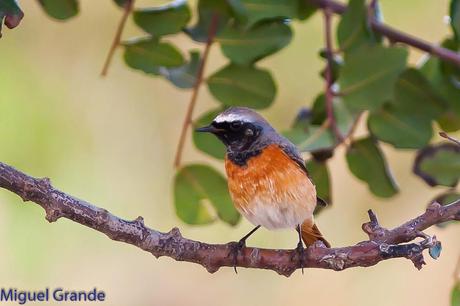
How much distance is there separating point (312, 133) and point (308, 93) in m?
0.71

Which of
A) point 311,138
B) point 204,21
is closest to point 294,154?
point 311,138

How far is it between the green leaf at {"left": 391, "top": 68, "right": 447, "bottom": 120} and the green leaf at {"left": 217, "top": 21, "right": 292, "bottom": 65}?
0.72 feet

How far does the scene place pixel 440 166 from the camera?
1.46 m

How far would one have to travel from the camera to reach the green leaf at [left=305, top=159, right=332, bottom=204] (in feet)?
4.89

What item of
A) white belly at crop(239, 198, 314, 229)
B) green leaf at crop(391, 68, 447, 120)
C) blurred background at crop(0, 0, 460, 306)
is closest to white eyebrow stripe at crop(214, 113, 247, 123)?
white belly at crop(239, 198, 314, 229)

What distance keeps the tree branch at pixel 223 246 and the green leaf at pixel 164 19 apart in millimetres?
435

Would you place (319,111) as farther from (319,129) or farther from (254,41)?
(254,41)

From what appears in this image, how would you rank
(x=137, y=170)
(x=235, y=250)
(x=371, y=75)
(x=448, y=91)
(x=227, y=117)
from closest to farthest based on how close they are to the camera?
(x=235, y=250) < (x=227, y=117) < (x=371, y=75) < (x=448, y=91) < (x=137, y=170)

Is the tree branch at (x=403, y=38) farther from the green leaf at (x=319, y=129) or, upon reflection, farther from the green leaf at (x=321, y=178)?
the green leaf at (x=321, y=178)

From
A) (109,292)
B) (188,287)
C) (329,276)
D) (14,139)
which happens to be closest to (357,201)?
(329,276)

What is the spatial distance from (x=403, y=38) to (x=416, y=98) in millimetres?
102

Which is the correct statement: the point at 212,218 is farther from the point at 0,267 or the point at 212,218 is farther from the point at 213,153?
the point at 0,267

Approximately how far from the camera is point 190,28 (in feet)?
4.83

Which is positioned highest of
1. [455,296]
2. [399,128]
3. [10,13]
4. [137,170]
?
[10,13]
